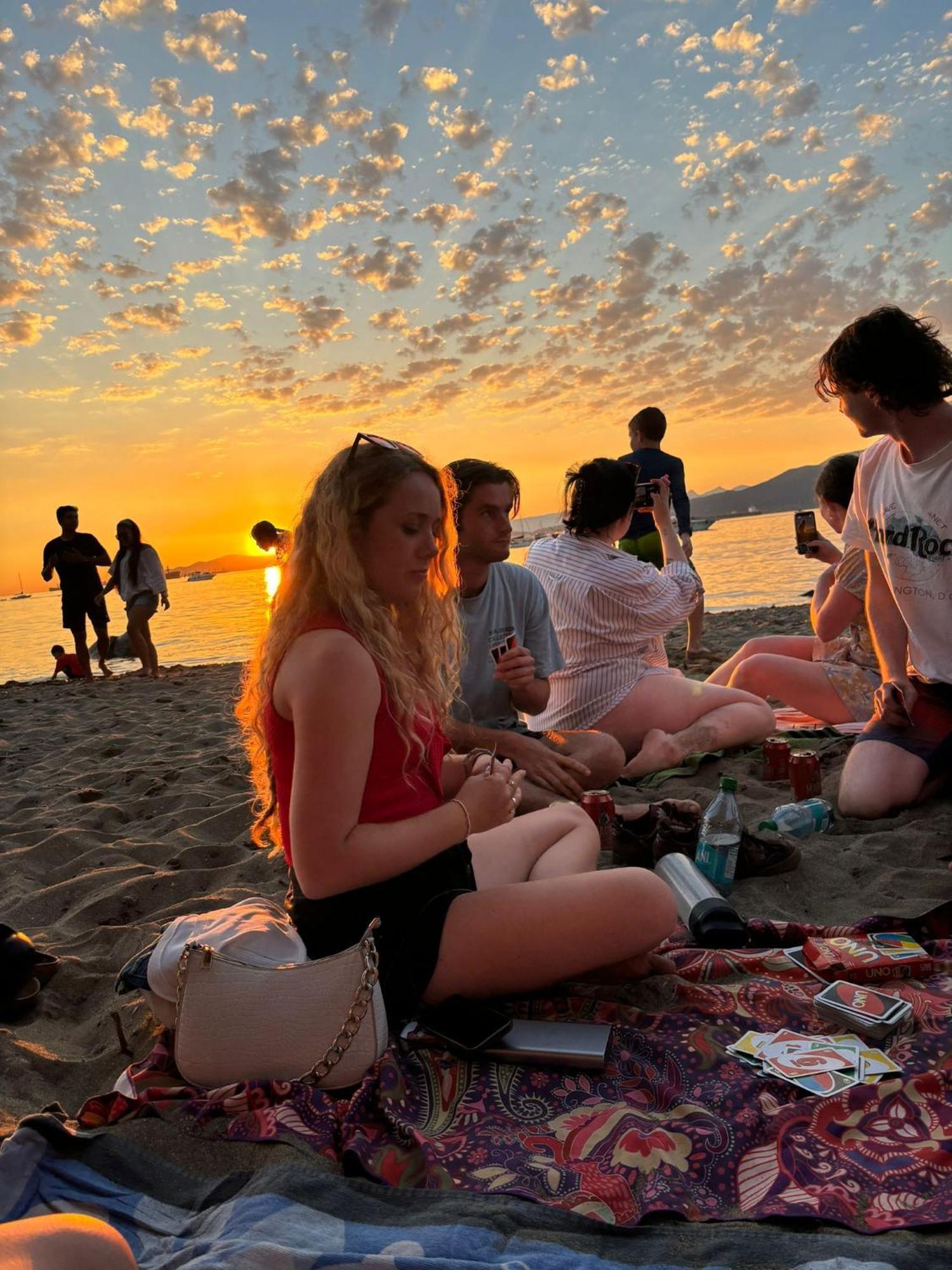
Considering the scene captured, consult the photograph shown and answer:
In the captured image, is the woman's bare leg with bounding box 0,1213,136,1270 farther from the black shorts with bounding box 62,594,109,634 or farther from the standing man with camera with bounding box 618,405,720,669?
the black shorts with bounding box 62,594,109,634

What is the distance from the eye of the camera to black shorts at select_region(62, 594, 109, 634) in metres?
10.5

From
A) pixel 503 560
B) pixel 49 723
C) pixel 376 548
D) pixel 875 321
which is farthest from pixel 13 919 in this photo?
pixel 49 723

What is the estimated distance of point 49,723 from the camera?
23.7 ft

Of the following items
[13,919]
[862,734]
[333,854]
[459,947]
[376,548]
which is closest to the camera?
[333,854]

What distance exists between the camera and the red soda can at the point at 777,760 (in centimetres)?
405

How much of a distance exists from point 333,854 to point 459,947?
40cm

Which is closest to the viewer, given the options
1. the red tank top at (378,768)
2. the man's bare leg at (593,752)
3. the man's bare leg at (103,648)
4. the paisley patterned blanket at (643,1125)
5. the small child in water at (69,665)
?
the paisley patterned blanket at (643,1125)

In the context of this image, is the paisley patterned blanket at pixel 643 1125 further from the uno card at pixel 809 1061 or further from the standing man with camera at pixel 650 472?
the standing man with camera at pixel 650 472

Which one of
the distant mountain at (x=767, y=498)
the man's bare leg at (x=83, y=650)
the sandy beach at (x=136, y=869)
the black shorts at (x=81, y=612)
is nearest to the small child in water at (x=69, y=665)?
the man's bare leg at (x=83, y=650)

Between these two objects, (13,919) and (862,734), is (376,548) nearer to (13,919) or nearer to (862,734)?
(13,919)

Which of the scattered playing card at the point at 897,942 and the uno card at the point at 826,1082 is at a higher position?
the scattered playing card at the point at 897,942

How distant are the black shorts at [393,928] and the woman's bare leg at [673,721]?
249cm

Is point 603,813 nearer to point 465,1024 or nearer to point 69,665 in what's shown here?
point 465,1024

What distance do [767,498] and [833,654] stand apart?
335ft
